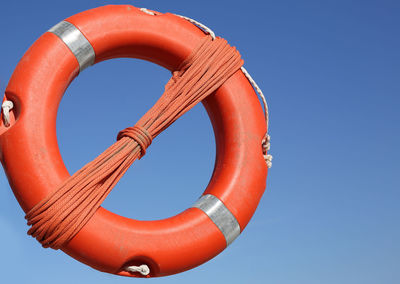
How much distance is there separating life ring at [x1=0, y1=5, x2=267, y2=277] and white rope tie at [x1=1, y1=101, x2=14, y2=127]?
1.2 inches

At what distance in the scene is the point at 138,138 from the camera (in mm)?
2604

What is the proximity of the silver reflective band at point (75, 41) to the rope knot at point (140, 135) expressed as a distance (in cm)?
43

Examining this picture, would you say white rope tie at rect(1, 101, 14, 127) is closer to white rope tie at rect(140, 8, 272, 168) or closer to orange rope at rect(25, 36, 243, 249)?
orange rope at rect(25, 36, 243, 249)

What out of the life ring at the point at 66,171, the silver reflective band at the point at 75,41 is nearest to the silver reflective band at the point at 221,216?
the life ring at the point at 66,171

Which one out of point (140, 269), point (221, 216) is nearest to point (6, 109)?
point (140, 269)

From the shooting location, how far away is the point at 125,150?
2.57 m

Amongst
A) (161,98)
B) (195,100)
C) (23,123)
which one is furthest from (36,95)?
(195,100)

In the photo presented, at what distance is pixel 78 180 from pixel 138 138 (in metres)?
0.37

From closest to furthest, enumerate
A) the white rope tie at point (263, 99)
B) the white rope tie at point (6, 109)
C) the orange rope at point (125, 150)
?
the orange rope at point (125, 150), the white rope tie at point (6, 109), the white rope tie at point (263, 99)

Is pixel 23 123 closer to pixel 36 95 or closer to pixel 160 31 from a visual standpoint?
pixel 36 95

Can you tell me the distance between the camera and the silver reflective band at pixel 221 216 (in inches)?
106

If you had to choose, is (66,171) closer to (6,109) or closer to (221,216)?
(6,109)

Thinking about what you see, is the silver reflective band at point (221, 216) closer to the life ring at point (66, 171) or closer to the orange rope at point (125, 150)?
the life ring at point (66, 171)

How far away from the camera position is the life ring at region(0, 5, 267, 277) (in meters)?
2.41
